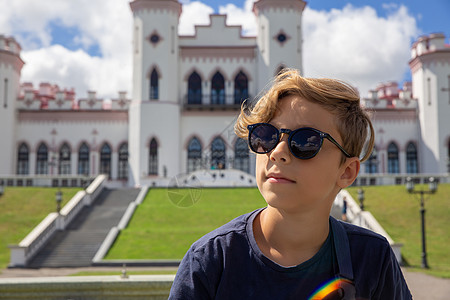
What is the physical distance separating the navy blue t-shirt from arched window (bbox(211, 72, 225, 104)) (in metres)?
31.3

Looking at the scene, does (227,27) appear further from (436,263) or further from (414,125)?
(436,263)

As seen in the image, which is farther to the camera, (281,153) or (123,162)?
(123,162)

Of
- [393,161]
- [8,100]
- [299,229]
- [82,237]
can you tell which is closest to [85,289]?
[299,229]

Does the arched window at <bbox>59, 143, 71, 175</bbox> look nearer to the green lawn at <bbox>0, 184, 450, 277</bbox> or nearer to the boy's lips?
the green lawn at <bbox>0, 184, 450, 277</bbox>

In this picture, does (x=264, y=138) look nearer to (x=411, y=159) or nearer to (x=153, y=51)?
(x=153, y=51)

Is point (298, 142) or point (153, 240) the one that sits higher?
point (298, 142)

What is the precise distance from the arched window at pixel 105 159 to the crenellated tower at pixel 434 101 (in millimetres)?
22218

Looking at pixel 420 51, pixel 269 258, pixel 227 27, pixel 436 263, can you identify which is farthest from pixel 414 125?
pixel 269 258

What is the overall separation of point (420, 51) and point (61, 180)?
25917 mm

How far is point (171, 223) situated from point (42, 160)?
60.0 ft

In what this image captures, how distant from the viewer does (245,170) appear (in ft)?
101

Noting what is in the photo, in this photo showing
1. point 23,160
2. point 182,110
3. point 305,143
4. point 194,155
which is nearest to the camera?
point 305,143

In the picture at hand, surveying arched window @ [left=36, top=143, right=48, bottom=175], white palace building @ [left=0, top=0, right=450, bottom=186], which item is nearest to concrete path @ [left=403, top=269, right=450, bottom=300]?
white palace building @ [left=0, top=0, right=450, bottom=186]

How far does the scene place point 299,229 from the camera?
163 cm
